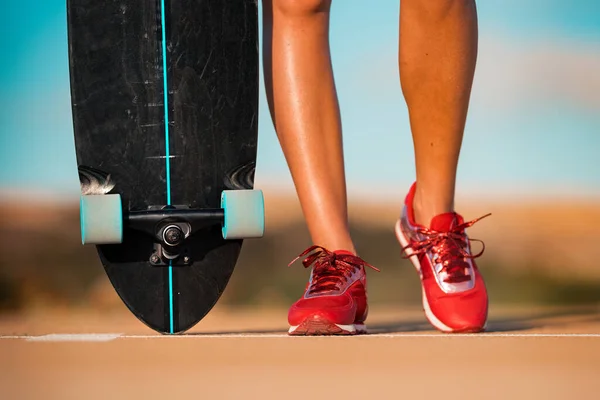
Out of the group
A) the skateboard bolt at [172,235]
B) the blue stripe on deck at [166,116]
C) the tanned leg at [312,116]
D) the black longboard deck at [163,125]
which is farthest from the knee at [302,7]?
the skateboard bolt at [172,235]

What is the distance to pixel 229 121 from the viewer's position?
6.49ft

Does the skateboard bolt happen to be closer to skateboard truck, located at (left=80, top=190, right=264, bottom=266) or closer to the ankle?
skateboard truck, located at (left=80, top=190, right=264, bottom=266)

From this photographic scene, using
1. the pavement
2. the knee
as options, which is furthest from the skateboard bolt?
the knee

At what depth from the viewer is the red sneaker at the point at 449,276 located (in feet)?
6.50

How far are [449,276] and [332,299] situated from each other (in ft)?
0.86

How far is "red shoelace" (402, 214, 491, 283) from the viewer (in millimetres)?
2025

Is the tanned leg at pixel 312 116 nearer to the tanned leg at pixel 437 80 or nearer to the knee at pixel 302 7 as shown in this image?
the knee at pixel 302 7

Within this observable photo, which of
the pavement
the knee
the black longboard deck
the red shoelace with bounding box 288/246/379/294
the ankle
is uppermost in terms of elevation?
the knee

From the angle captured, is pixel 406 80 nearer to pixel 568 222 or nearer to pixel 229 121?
pixel 229 121

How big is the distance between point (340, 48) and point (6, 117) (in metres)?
1.24

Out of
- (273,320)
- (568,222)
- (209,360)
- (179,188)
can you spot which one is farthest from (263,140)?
(209,360)

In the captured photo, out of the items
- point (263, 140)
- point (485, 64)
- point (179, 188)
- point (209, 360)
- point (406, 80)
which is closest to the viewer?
point (209, 360)

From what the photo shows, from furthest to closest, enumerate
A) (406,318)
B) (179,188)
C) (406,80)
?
(406,318) < (406,80) < (179,188)

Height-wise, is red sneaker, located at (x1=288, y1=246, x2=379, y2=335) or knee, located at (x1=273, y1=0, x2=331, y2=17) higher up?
knee, located at (x1=273, y1=0, x2=331, y2=17)
